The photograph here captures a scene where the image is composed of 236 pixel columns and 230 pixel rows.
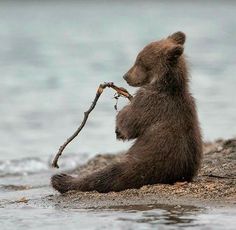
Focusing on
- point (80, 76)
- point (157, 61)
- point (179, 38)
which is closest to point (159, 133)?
point (157, 61)

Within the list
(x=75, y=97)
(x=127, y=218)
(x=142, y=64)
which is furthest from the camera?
(x=75, y=97)

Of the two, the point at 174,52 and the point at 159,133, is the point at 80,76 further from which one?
the point at 159,133

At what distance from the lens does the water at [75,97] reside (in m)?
8.99

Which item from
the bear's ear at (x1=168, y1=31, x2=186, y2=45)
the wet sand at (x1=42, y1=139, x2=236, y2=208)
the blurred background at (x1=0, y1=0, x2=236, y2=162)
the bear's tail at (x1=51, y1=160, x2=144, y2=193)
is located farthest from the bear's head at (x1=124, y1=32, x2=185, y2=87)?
the wet sand at (x1=42, y1=139, x2=236, y2=208)

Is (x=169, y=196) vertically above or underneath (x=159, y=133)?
underneath

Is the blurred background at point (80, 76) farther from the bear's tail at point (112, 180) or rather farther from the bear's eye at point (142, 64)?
the bear's tail at point (112, 180)

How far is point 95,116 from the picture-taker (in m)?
22.9

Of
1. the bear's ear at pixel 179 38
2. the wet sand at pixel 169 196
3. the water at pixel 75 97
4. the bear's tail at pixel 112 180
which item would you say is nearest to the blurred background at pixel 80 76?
the water at pixel 75 97

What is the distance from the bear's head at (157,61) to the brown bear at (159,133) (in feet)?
0.03

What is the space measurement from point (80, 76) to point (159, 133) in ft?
81.2

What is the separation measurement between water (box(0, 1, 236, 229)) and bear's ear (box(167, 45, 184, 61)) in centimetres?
168

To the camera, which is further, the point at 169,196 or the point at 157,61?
the point at 157,61

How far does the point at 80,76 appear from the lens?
112ft

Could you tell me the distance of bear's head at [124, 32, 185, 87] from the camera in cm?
982
